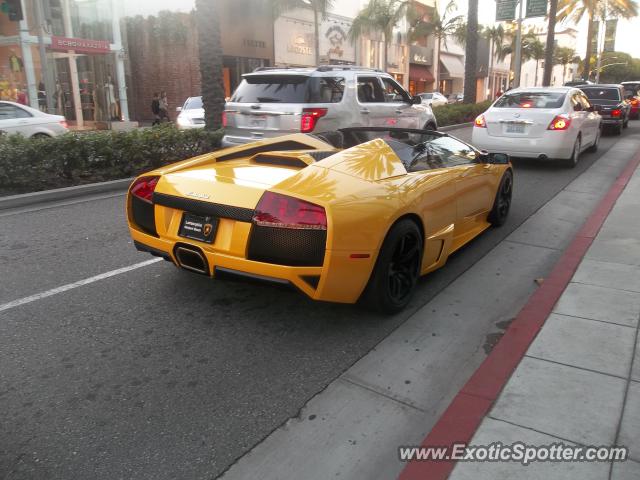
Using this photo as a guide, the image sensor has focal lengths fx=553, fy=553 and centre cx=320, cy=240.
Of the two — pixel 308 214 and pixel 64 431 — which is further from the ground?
pixel 308 214

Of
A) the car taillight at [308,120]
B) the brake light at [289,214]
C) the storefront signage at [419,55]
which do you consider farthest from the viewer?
the storefront signage at [419,55]

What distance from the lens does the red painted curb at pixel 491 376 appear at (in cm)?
263

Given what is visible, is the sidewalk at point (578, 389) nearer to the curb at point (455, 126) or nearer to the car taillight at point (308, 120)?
the car taillight at point (308, 120)

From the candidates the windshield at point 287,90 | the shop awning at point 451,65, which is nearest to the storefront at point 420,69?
→ the shop awning at point 451,65

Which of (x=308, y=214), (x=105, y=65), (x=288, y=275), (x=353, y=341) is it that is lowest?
(x=353, y=341)

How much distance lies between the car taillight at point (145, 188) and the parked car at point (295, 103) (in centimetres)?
479

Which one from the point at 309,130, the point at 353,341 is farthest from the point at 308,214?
the point at 309,130

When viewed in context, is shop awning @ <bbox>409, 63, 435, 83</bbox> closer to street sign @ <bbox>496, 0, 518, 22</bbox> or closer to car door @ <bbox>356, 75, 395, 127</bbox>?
street sign @ <bbox>496, 0, 518, 22</bbox>

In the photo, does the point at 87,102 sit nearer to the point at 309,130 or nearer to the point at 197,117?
the point at 197,117

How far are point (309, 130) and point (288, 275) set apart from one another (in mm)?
5641

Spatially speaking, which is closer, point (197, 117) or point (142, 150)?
point (142, 150)

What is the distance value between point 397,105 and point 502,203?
4.71m

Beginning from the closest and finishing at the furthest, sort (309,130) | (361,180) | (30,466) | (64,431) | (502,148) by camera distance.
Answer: (30,466), (64,431), (361,180), (309,130), (502,148)

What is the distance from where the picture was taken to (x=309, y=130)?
8.81 m
